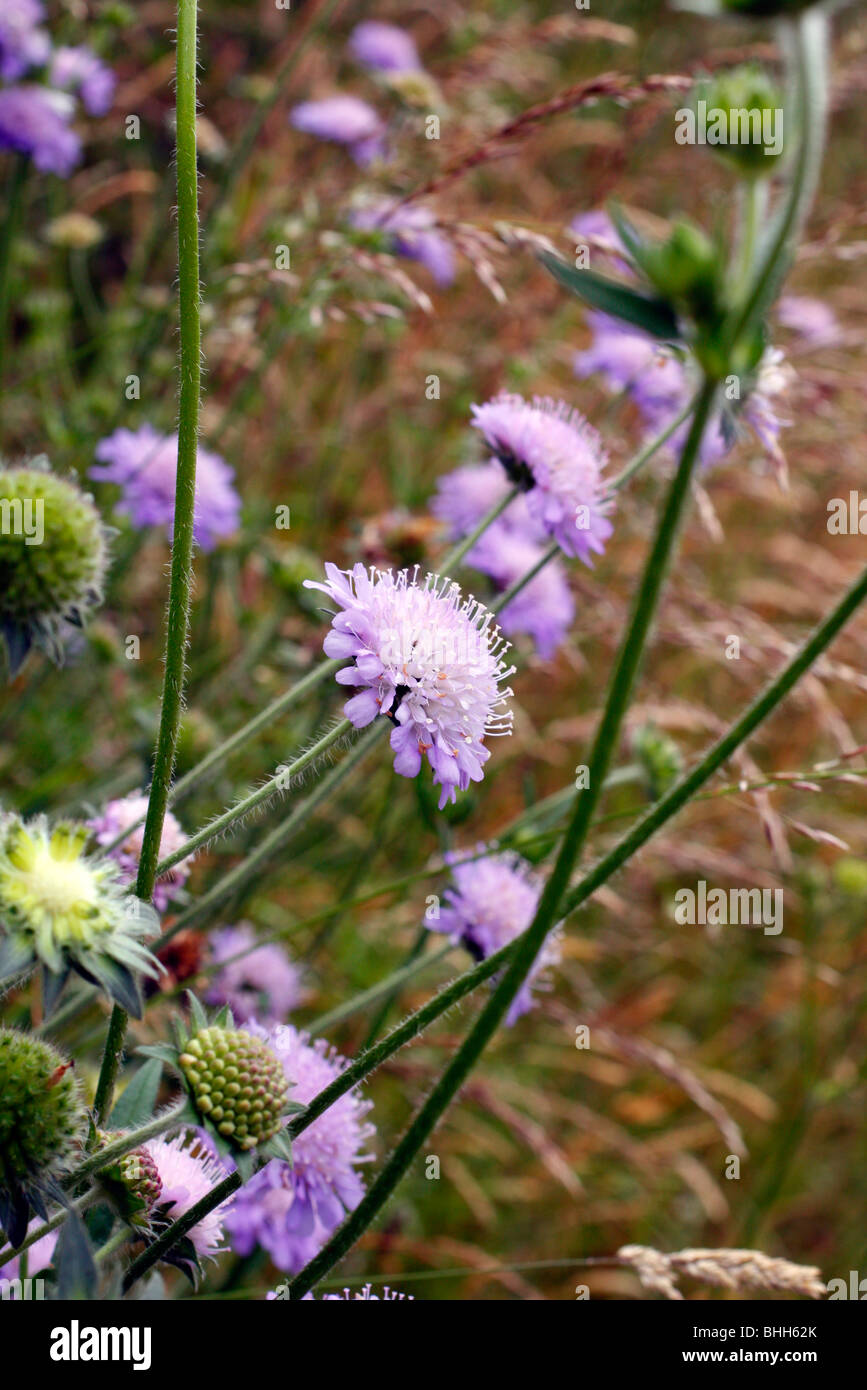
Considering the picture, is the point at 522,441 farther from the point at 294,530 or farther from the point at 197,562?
the point at 294,530

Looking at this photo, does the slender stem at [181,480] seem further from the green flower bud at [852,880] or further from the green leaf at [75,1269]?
the green flower bud at [852,880]

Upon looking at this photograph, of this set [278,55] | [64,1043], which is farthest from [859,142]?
[64,1043]

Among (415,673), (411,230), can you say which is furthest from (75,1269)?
(411,230)

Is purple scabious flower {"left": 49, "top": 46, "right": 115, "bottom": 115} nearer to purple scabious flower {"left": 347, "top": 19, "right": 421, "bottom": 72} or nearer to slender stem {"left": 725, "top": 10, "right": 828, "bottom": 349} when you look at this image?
purple scabious flower {"left": 347, "top": 19, "right": 421, "bottom": 72}

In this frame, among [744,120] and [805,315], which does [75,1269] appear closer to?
[744,120]

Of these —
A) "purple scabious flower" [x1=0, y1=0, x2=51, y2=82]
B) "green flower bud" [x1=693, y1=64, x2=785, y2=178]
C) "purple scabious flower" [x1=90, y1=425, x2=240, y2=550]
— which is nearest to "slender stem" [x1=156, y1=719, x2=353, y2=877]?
"green flower bud" [x1=693, y1=64, x2=785, y2=178]

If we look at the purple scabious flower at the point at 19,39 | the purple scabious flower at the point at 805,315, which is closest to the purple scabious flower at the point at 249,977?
the purple scabious flower at the point at 19,39

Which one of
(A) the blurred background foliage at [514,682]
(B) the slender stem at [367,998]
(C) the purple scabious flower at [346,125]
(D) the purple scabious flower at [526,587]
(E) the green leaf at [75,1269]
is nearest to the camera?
(E) the green leaf at [75,1269]
